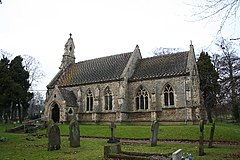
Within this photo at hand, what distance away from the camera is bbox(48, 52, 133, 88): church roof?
36.6 meters

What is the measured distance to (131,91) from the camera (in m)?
34.7

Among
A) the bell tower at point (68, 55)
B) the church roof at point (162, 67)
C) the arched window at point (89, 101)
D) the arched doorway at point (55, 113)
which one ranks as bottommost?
the arched doorway at point (55, 113)

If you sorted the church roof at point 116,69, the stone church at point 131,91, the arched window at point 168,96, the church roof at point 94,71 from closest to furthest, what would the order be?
1. the stone church at point 131,91
2. the arched window at point 168,96
3. the church roof at point 116,69
4. the church roof at point 94,71

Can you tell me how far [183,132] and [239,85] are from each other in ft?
38.2

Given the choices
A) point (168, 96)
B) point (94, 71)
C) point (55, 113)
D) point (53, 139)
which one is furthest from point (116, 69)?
point (53, 139)

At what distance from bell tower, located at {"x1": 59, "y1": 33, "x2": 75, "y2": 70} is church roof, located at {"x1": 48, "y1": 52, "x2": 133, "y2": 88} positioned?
1.25m

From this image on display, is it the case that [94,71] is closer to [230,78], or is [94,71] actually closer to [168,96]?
[168,96]

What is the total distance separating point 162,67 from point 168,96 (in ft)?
13.8

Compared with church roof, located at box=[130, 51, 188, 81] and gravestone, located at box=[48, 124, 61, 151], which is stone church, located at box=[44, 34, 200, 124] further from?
gravestone, located at box=[48, 124, 61, 151]

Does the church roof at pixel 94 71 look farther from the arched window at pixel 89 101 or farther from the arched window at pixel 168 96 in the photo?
the arched window at pixel 168 96

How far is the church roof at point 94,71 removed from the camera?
36.6 meters

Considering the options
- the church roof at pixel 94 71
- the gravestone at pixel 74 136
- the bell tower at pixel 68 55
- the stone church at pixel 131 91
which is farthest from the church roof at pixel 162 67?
the gravestone at pixel 74 136

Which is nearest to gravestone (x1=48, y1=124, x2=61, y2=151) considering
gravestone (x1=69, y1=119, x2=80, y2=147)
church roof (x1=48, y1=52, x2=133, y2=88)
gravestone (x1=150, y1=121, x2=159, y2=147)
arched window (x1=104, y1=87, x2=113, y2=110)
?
gravestone (x1=69, y1=119, x2=80, y2=147)

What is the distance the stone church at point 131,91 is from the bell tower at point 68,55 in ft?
14.2
